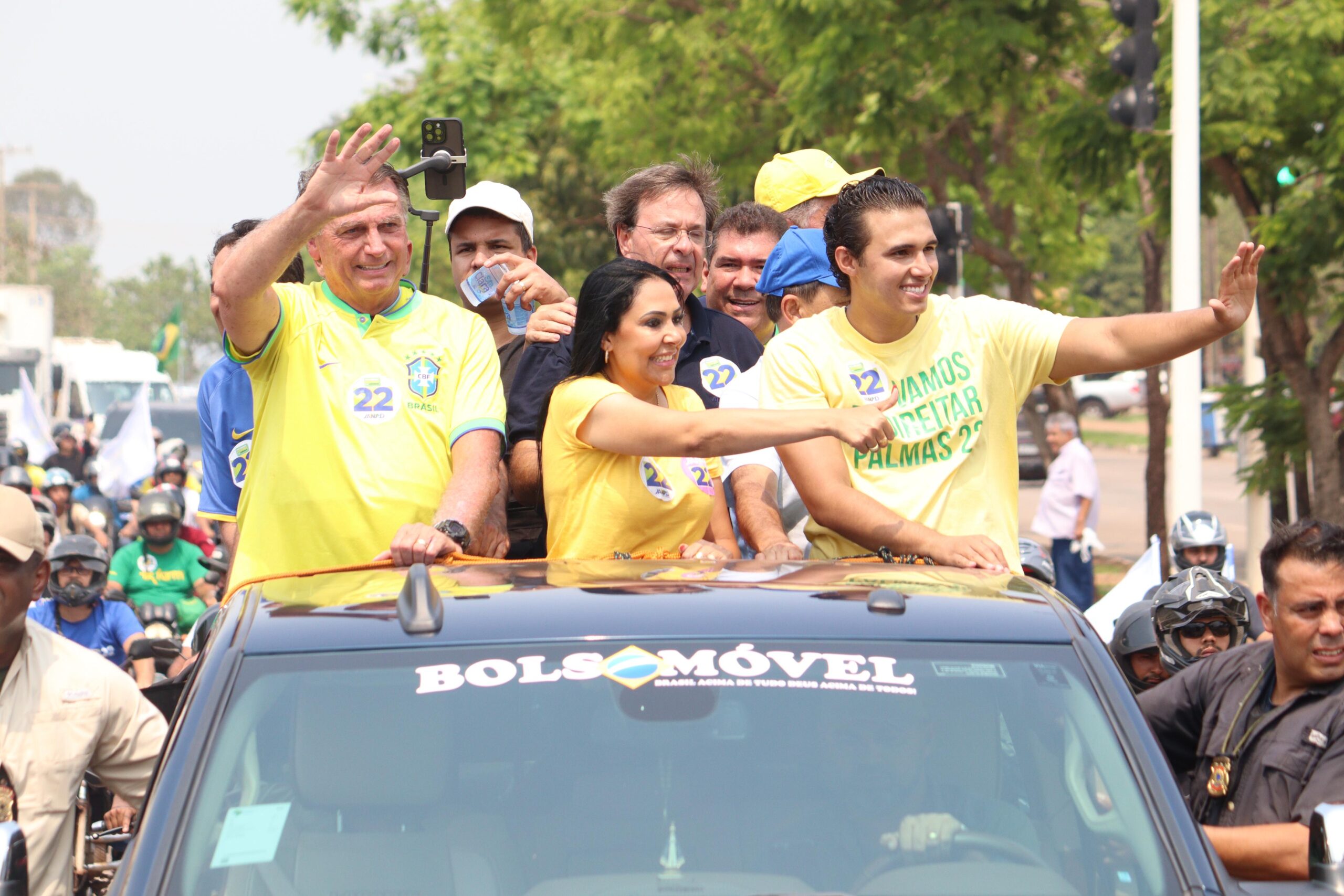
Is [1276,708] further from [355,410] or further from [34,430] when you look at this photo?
[34,430]

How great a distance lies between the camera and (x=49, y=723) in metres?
3.92

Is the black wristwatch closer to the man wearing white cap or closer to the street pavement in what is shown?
the man wearing white cap

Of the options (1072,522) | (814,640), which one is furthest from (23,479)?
(814,640)

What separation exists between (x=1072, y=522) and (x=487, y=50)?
15.0 meters

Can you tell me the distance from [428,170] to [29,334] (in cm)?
2564

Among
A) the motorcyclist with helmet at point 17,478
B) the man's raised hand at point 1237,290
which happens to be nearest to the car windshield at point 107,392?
the motorcyclist with helmet at point 17,478

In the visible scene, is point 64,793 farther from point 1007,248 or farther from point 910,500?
point 1007,248

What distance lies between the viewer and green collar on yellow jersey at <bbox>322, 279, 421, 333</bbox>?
4.82m

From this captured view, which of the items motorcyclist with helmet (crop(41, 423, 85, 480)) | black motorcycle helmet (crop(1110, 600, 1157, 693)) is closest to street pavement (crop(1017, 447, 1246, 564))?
black motorcycle helmet (crop(1110, 600, 1157, 693))

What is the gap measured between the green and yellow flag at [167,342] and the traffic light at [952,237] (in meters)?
26.8

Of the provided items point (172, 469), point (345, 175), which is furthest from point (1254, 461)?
point (345, 175)

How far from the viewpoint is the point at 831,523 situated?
4395 millimetres

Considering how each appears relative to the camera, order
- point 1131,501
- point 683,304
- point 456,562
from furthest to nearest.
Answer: point 1131,501
point 683,304
point 456,562

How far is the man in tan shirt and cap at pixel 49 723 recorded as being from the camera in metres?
3.84
